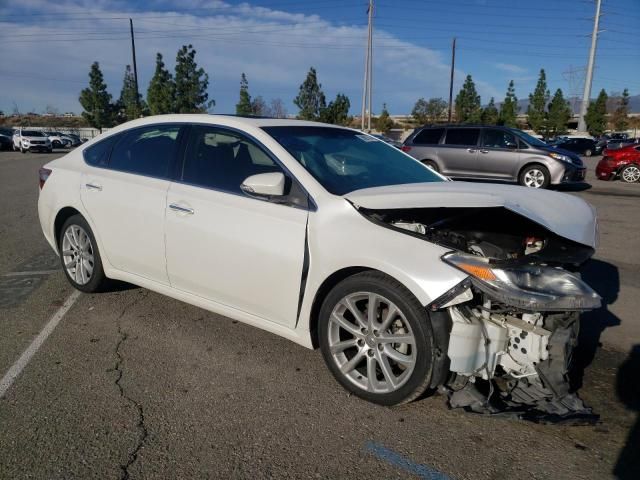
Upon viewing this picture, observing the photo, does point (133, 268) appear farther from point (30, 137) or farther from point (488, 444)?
point (30, 137)

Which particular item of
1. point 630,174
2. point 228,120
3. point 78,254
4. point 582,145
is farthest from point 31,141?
point 582,145

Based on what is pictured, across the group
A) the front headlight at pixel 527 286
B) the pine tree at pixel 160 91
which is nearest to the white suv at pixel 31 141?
the pine tree at pixel 160 91

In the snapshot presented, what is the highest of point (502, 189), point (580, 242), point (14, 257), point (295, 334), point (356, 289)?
point (502, 189)

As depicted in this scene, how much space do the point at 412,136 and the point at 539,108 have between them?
192 feet

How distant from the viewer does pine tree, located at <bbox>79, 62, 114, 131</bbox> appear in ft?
220

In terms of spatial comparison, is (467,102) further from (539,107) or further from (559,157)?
(559,157)

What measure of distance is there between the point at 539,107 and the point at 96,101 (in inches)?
2313

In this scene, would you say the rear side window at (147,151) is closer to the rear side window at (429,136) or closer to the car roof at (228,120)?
the car roof at (228,120)

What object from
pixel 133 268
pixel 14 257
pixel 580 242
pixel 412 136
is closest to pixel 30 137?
pixel 412 136

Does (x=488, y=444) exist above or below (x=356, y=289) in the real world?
below

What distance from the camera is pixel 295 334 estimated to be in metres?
3.21

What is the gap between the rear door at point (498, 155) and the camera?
1370cm

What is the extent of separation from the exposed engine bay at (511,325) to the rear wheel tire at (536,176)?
1142 centimetres

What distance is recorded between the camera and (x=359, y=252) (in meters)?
2.85
